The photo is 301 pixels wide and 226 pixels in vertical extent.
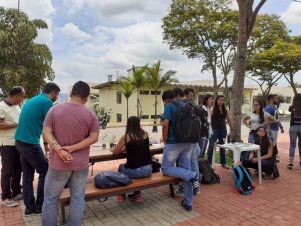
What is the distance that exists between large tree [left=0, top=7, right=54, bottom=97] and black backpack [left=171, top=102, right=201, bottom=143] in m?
14.2

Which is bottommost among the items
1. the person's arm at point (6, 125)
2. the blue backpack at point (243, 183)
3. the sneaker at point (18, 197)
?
the sneaker at point (18, 197)

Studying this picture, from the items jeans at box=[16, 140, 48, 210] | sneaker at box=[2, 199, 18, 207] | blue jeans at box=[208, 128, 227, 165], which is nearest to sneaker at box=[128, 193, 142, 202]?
jeans at box=[16, 140, 48, 210]

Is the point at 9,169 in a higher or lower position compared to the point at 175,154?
lower

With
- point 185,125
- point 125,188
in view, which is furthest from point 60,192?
point 185,125

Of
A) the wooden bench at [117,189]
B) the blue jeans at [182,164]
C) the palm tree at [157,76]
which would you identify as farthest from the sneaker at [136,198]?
the palm tree at [157,76]

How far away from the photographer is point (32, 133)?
3.72 m


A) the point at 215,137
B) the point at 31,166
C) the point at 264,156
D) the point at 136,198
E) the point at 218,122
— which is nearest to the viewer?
the point at 31,166

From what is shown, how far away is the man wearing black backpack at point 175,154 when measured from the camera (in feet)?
13.2

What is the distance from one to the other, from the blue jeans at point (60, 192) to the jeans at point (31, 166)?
0.89 metres

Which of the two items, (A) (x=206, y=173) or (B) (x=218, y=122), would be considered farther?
(B) (x=218, y=122)

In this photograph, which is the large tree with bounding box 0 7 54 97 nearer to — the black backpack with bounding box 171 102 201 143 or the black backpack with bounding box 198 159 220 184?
the black backpack with bounding box 198 159 220 184

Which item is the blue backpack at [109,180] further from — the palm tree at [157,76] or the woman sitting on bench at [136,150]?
the palm tree at [157,76]

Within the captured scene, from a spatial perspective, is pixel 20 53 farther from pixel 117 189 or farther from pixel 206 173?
pixel 117 189

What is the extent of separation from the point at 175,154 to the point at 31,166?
6.56 ft
